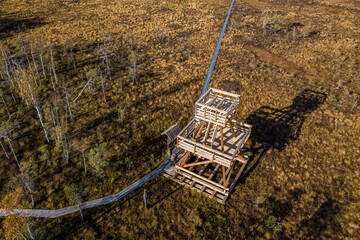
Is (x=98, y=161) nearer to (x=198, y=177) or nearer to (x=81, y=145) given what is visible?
(x=81, y=145)

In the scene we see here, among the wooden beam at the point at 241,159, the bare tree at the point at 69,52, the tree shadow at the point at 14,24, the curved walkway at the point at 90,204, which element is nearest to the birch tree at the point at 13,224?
the curved walkway at the point at 90,204

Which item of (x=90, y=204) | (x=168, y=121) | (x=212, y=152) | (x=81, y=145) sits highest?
(x=212, y=152)

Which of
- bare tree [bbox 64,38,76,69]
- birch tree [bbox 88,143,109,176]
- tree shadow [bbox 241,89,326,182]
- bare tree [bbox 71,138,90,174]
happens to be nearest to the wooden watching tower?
tree shadow [bbox 241,89,326,182]

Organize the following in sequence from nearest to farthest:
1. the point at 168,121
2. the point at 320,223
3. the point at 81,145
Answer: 1. the point at 320,223
2. the point at 81,145
3. the point at 168,121

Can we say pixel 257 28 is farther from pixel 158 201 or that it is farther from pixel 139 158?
pixel 158 201

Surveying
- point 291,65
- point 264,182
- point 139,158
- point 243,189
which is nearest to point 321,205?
point 264,182

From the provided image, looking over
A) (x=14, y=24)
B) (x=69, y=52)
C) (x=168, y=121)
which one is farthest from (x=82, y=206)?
(x=14, y=24)
